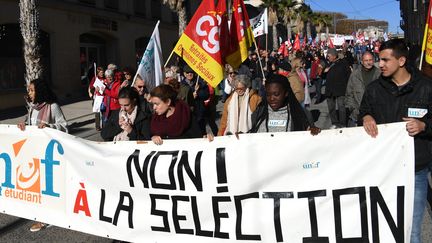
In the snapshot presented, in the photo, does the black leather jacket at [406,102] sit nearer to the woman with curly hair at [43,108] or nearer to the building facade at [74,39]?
the woman with curly hair at [43,108]

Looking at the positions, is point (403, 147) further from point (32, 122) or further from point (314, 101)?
point (314, 101)

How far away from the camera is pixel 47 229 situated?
499 centimetres

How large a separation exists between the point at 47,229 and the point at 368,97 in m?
3.45

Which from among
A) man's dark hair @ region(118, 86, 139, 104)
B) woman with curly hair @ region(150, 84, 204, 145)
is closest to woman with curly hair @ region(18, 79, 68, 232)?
man's dark hair @ region(118, 86, 139, 104)

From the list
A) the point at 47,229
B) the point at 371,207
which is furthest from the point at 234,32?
the point at 371,207

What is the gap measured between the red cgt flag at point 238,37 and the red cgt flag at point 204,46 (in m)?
0.59

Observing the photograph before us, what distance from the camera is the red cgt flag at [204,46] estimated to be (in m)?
6.34

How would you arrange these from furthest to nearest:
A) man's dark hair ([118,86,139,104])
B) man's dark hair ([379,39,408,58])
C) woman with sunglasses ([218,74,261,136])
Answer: woman with sunglasses ([218,74,261,136]) < man's dark hair ([118,86,139,104]) < man's dark hair ([379,39,408,58])

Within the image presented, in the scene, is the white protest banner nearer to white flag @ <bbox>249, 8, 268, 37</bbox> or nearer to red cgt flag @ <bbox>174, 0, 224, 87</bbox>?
red cgt flag @ <bbox>174, 0, 224, 87</bbox>

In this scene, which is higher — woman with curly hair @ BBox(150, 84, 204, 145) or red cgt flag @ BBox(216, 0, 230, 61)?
red cgt flag @ BBox(216, 0, 230, 61)

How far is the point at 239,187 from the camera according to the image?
3.73 metres

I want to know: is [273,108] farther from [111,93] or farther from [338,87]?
[338,87]

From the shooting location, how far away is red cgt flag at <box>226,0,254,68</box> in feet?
22.9

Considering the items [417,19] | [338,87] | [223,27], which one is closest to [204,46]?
[223,27]
